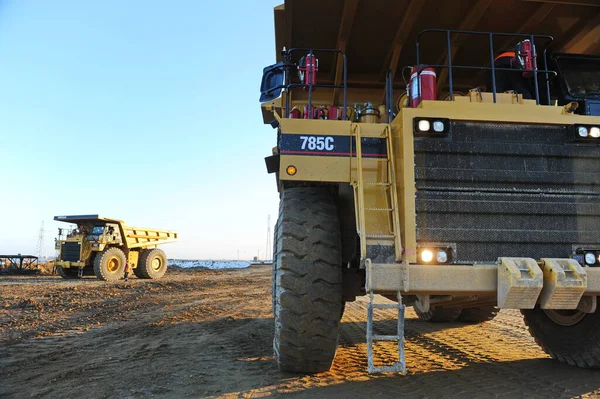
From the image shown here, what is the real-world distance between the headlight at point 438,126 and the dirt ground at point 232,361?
2014mm

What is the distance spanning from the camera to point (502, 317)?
26.3 feet

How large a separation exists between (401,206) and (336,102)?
2482mm

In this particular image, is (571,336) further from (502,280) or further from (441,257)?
(441,257)

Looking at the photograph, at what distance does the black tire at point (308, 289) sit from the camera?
3.34 m

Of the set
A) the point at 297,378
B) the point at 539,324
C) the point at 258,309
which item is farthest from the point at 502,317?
the point at 297,378

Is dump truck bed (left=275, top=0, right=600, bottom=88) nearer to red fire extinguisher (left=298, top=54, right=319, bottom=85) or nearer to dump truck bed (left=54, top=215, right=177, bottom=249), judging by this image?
red fire extinguisher (left=298, top=54, right=319, bottom=85)

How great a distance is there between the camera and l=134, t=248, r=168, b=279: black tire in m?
19.4

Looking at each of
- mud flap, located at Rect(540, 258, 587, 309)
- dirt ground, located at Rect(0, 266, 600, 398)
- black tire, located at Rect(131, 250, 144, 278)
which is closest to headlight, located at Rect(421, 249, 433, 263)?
mud flap, located at Rect(540, 258, 587, 309)

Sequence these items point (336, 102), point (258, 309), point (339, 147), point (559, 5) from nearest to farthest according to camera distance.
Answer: point (339, 147), point (559, 5), point (336, 102), point (258, 309)

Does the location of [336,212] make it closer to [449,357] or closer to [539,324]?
[449,357]

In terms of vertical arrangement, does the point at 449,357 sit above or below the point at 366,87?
below

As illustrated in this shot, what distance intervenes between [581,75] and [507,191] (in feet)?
7.01

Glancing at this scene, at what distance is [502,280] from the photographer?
9.68ft

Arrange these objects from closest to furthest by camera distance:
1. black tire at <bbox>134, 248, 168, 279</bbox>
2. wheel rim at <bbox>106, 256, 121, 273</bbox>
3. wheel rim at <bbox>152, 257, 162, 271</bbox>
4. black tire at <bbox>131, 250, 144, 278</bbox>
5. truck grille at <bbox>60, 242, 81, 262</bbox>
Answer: wheel rim at <bbox>106, 256, 121, 273</bbox>, truck grille at <bbox>60, 242, 81, 262</bbox>, black tire at <bbox>134, 248, 168, 279</bbox>, black tire at <bbox>131, 250, 144, 278</bbox>, wheel rim at <bbox>152, 257, 162, 271</bbox>
